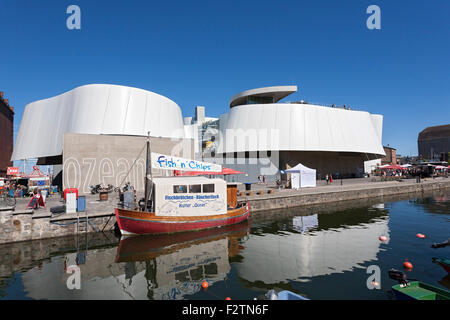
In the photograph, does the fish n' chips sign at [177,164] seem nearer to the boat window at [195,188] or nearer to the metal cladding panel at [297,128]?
the boat window at [195,188]

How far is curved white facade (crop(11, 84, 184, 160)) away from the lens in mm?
35000

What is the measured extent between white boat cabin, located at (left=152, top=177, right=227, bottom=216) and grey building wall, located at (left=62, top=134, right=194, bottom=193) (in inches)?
559

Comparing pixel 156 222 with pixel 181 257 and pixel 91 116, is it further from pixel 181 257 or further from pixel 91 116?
pixel 91 116

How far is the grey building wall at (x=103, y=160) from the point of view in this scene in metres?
26.4

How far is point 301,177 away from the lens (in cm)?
3170

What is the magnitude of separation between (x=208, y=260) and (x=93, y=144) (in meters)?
21.9

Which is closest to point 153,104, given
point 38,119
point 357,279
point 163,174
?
point 163,174

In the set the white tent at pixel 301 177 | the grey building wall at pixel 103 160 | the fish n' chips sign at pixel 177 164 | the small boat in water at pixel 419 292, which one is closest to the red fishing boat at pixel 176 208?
the fish n' chips sign at pixel 177 164

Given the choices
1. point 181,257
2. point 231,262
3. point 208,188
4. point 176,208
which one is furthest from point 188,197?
point 231,262

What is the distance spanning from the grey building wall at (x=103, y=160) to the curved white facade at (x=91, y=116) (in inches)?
289

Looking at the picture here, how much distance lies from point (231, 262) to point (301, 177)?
22.5 metres

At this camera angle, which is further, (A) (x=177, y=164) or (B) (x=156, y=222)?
(A) (x=177, y=164)

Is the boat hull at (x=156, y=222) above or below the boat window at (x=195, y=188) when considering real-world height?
below
